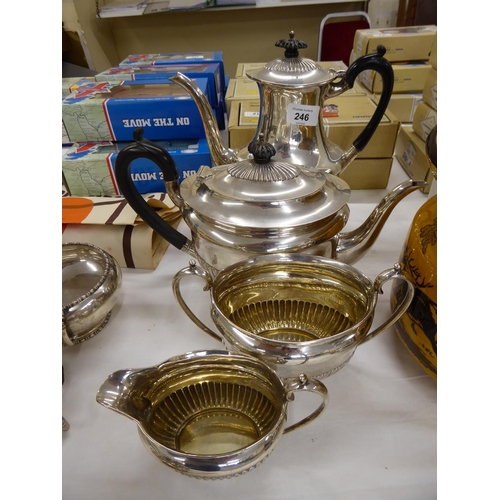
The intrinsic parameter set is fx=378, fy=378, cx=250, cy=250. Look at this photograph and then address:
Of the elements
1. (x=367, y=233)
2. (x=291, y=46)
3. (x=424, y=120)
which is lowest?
(x=367, y=233)

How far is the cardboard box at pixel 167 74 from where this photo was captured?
2.68ft

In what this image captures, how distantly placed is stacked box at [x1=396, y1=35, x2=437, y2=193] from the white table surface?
0.34 meters

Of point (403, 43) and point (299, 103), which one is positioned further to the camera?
point (403, 43)

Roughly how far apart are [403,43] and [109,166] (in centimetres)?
75

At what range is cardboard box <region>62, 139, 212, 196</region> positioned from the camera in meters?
0.66

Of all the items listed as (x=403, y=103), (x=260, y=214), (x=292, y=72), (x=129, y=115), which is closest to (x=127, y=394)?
(x=260, y=214)

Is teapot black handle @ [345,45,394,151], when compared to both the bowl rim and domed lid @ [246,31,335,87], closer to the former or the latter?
domed lid @ [246,31,335,87]

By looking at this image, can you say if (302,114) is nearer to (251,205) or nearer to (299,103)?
(299,103)

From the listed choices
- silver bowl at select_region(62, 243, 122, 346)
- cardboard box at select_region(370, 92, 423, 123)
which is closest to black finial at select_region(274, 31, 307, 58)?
silver bowl at select_region(62, 243, 122, 346)

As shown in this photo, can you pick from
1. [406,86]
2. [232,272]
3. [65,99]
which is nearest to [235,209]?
[232,272]

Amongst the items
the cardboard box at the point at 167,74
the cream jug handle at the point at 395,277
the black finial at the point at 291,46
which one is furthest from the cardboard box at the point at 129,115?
the cream jug handle at the point at 395,277

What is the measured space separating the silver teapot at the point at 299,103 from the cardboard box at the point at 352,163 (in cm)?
12

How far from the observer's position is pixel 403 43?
35.6 inches

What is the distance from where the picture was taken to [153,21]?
1611mm
